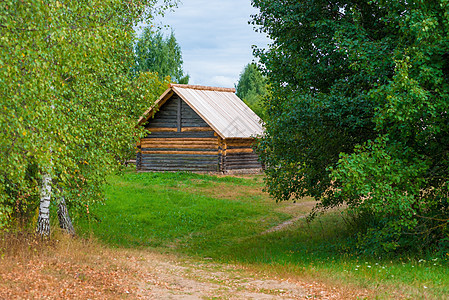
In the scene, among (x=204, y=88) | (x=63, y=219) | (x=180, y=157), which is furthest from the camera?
(x=204, y=88)

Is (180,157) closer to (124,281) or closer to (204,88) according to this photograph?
(204,88)

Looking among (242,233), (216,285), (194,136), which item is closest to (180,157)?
(194,136)

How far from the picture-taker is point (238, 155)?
3344cm

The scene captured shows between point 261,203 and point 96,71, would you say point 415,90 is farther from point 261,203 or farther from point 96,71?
point 261,203

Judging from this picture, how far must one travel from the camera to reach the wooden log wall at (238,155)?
32.1 metres

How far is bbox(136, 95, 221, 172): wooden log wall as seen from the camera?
32.0 m

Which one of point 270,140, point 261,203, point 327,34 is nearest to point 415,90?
point 327,34

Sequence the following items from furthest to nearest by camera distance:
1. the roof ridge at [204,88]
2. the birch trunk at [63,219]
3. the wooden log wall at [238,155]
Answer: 1. the roof ridge at [204,88]
2. the wooden log wall at [238,155]
3. the birch trunk at [63,219]

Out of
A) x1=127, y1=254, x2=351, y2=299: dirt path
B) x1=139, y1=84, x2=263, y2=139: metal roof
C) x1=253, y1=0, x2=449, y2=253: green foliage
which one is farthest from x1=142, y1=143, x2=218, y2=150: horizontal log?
x1=127, y1=254, x2=351, y2=299: dirt path

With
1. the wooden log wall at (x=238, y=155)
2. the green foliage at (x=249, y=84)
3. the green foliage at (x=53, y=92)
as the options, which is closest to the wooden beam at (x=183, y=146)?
the wooden log wall at (x=238, y=155)

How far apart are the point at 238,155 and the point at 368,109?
22.3 m

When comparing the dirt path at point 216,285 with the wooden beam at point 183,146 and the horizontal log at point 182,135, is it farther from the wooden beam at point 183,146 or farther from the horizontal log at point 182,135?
the horizontal log at point 182,135

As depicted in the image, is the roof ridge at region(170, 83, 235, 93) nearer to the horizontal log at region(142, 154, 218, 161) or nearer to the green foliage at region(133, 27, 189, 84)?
the horizontal log at region(142, 154, 218, 161)

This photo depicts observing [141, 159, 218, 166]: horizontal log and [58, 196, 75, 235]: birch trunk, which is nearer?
[58, 196, 75, 235]: birch trunk
